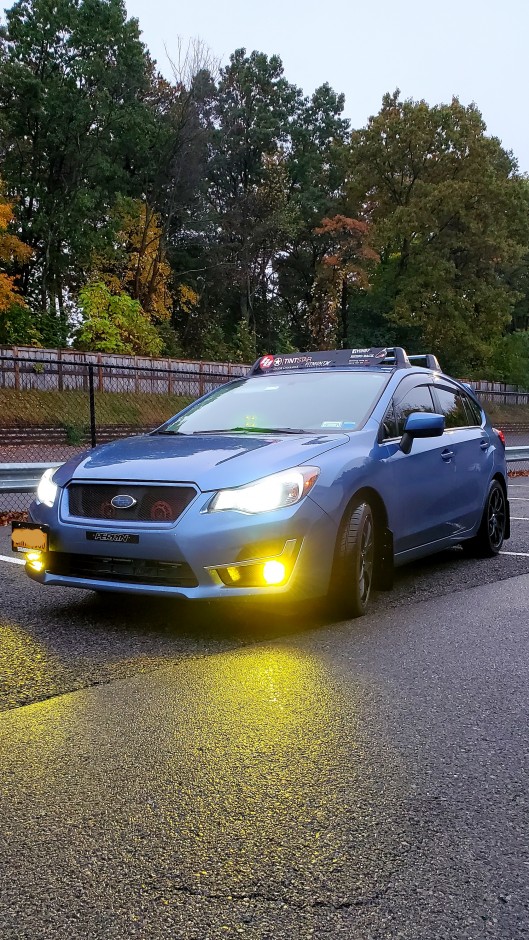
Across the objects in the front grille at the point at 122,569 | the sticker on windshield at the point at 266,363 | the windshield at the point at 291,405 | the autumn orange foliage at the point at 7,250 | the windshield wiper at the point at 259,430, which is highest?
the autumn orange foliage at the point at 7,250

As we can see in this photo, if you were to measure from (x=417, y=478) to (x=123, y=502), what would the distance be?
7.45ft

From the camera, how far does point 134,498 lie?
16.6ft

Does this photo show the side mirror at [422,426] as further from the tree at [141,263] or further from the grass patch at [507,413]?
the grass patch at [507,413]

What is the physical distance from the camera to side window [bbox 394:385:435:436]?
6.39m

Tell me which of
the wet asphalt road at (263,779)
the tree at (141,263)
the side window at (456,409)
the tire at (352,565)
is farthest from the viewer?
the tree at (141,263)

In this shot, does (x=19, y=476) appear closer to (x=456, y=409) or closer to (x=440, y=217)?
(x=456, y=409)

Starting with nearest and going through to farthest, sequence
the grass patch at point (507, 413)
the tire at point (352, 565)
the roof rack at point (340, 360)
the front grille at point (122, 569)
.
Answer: the front grille at point (122, 569), the tire at point (352, 565), the roof rack at point (340, 360), the grass patch at point (507, 413)

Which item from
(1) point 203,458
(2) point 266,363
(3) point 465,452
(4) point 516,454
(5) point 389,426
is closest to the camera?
(1) point 203,458

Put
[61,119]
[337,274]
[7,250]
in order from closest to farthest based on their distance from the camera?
[7,250] → [61,119] → [337,274]

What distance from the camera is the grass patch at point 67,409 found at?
2751 centimetres

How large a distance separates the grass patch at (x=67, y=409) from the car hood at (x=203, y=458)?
19649 millimetres

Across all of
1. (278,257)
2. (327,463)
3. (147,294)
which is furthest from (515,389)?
(327,463)

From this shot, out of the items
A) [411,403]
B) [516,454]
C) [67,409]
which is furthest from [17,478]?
[67,409]

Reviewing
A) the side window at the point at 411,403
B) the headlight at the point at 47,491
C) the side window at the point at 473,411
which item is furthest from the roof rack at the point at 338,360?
the headlight at the point at 47,491
